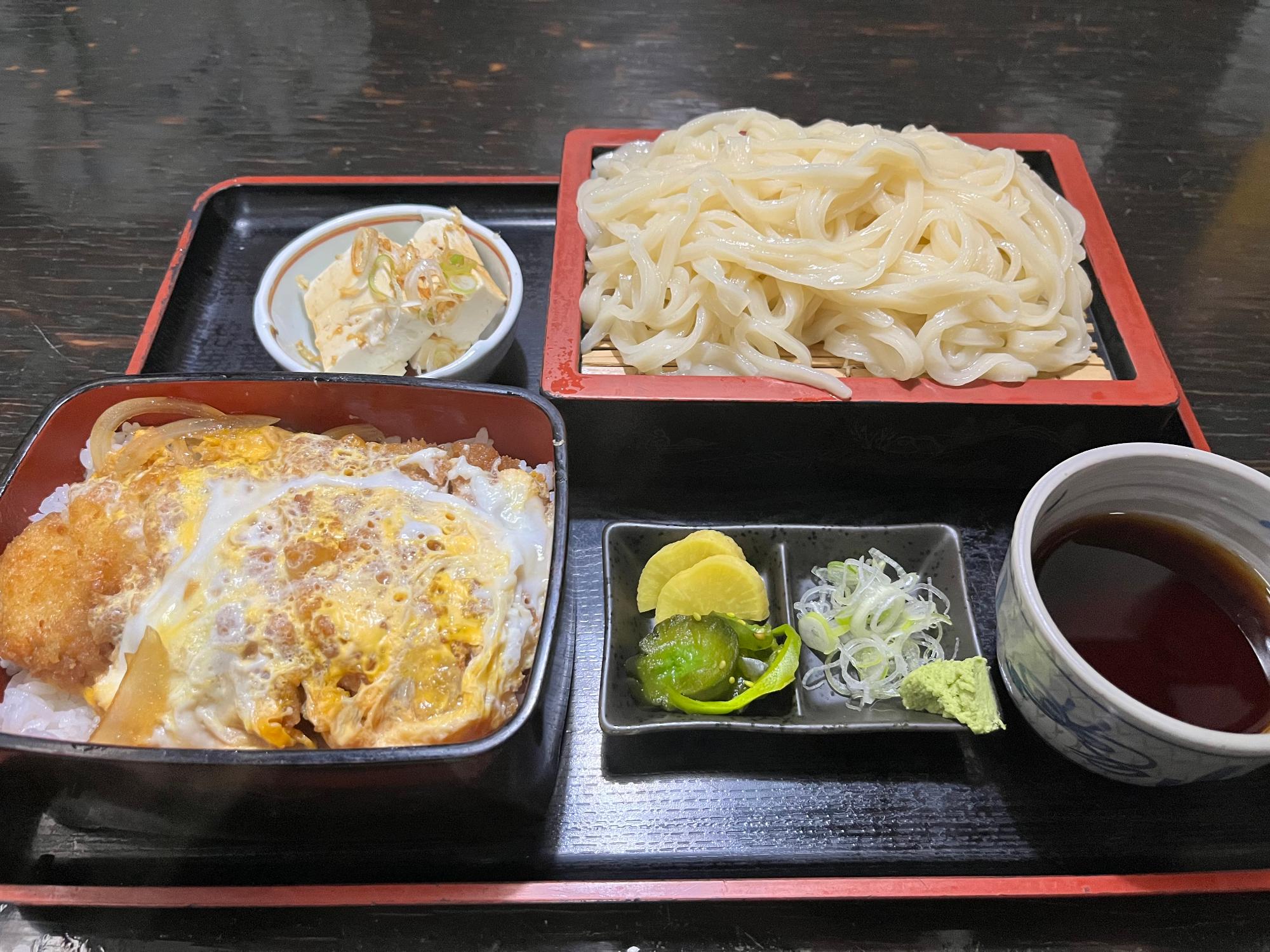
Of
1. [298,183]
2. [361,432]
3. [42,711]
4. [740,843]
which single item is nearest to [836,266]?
[361,432]

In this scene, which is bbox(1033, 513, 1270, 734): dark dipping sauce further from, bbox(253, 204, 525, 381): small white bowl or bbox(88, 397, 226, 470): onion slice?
bbox(88, 397, 226, 470): onion slice

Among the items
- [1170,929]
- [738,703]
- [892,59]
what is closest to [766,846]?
[738,703]

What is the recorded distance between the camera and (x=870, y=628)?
4.58 ft

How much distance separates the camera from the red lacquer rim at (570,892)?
1180 mm

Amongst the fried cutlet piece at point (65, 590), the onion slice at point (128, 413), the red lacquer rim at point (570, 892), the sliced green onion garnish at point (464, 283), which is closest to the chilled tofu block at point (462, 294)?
the sliced green onion garnish at point (464, 283)

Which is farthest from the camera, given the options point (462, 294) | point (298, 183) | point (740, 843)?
point (298, 183)

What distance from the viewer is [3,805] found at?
129cm

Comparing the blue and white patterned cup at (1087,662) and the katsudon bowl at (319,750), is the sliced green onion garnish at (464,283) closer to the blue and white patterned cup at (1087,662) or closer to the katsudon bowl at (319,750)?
the katsudon bowl at (319,750)

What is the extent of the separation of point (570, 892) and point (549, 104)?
2309 mm

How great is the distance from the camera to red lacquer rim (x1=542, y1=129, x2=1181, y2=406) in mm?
1521

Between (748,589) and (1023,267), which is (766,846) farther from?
(1023,267)

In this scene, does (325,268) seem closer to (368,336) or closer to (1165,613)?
(368,336)

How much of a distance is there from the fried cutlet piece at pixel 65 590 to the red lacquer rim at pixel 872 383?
73cm

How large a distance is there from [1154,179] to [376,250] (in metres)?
2.16
